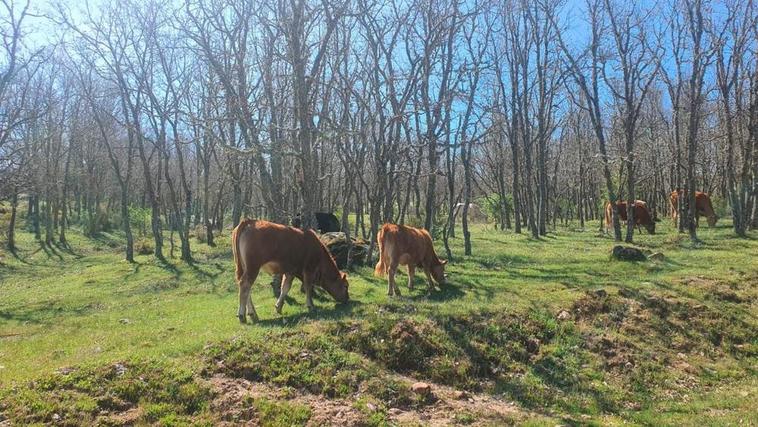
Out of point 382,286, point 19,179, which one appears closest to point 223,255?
point 19,179

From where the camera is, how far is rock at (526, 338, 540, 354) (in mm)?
10086

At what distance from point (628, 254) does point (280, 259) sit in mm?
11562

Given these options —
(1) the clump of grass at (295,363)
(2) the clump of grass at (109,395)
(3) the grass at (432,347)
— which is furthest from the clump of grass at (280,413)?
(2) the clump of grass at (109,395)

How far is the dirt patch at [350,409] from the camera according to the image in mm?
7207

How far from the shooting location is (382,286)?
1470cm

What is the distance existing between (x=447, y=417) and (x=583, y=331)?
452 cm

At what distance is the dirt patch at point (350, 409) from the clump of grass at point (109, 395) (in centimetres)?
35

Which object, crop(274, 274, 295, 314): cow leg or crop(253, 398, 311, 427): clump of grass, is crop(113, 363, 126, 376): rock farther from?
crop(274, 274, 295, 314): cow leg

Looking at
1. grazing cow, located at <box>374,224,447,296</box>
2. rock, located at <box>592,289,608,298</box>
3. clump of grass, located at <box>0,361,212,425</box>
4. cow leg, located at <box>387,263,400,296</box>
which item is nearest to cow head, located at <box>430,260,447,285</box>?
grazing cow, located at <box>374,224,447,296</box>

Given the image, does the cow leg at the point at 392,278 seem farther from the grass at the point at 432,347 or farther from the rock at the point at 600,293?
the rock at the point at 600,293

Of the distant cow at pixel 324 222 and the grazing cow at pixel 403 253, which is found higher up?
the distant cow at pixel 324 222

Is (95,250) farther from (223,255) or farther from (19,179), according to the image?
(19,179)

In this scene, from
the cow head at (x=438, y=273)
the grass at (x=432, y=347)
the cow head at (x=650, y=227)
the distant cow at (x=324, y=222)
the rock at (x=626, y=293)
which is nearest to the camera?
the grass at (x=432, y=347)

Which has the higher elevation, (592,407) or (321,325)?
(321,325)
